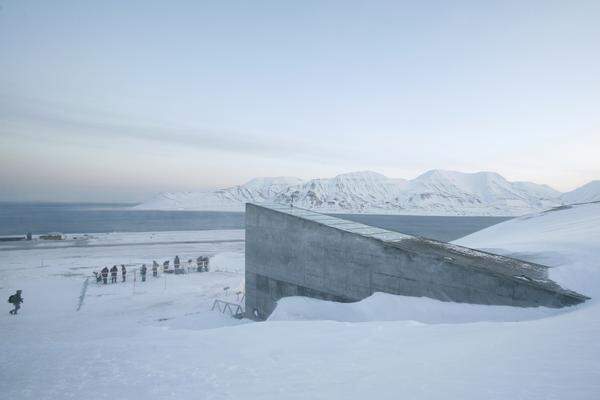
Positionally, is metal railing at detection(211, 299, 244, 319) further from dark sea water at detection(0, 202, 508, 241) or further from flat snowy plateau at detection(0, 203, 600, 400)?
dark sea water at detection(0, 202, 508, 241)

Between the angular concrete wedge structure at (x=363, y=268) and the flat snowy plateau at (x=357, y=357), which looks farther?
the angular concrete wedge structure at (x=363, y=268)

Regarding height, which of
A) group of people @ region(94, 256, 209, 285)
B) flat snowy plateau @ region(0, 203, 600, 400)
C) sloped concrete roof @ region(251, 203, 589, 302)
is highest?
Result: sloped concrete roof @ region(251, 203, 589, 302)

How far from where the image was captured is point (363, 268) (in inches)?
439

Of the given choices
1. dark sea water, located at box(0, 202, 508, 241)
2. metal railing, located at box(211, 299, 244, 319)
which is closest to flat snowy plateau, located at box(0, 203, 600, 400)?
metal railing, located at box(211, 299, 244, 319)

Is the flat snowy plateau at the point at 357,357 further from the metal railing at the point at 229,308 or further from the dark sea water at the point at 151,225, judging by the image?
the dark sea water at the point at 151,225

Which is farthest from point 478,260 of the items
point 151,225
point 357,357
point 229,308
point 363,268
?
point 151,225

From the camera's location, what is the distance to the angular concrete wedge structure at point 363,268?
8789 mm

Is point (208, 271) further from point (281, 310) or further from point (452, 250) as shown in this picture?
point (452, 250)

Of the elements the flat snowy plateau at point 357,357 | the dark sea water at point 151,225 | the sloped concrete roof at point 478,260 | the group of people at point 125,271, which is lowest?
the dark sea water at point 151,225

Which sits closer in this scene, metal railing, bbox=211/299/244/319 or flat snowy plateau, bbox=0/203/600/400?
flat snowy plateau, bbox=0/203/600/400

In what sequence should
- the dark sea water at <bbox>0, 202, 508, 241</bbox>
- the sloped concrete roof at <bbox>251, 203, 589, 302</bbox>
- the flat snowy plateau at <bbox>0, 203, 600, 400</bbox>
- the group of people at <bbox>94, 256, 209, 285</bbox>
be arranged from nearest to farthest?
the flat snowy plateau at <bbox>0, 203, 600, 400</bbox> < the sloped concrete roof at <bbox>251, 203, 589, 302</bbox> < the group of people at <bbox>94, 256, 209, 285</bbox> < the dark sea water at <bbox>0, 202, 508, 241</bbox>

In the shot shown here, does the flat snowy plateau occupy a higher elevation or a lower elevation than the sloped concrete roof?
lower

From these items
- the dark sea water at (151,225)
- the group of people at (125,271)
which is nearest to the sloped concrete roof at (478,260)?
the group of people at (125,271)

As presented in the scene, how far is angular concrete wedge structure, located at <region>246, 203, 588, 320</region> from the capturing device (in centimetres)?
879
